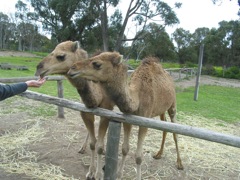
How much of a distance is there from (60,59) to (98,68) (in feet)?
2.34

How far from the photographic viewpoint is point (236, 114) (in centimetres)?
996

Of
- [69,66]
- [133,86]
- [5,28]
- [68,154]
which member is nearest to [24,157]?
[68,154]

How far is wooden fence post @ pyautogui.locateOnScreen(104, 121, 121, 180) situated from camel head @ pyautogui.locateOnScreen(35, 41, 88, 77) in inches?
37.8

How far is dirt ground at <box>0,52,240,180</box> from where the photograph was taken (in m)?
4.23

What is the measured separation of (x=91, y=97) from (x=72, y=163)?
1.61m

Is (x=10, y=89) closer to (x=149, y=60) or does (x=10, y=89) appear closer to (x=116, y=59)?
(x=116, y=59)

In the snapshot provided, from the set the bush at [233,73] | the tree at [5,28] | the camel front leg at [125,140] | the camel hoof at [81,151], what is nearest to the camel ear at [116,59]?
the camel front leg at [125,140]

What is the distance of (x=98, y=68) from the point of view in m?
2.93

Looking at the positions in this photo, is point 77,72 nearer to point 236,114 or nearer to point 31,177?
point 31,177

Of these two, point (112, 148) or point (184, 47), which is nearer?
point (112, 148)

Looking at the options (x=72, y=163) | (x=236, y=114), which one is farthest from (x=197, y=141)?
(x=236, y=114)

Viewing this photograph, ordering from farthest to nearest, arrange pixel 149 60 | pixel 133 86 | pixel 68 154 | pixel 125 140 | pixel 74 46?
pixel 68 154
pixel 149 60
pixel 125 140
pixel 133 86
pixel 74 46

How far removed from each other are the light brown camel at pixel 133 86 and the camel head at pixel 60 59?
1.84 ft

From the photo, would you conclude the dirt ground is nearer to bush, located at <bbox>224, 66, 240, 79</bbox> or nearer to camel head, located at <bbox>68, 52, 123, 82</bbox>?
camel head, located at <bbox>68, 52, 123, 82</bbox>
